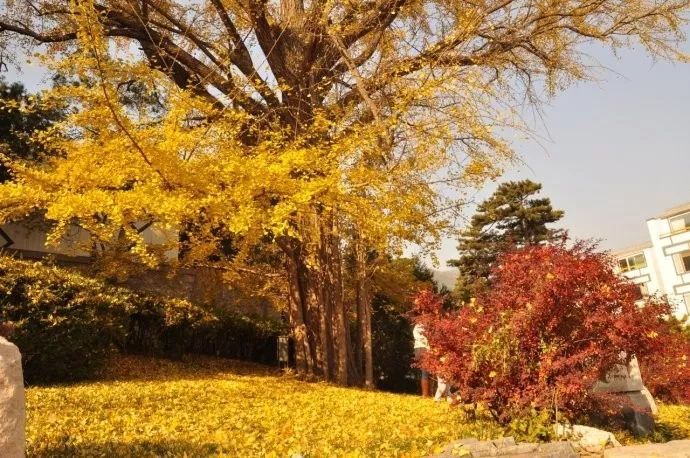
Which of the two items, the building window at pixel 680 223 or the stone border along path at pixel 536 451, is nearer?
the stone border along path at pixel 536 451

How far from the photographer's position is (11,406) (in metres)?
2.79

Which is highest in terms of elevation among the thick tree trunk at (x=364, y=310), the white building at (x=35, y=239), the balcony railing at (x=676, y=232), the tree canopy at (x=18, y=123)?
the balcony railing at (x=676, y=232)

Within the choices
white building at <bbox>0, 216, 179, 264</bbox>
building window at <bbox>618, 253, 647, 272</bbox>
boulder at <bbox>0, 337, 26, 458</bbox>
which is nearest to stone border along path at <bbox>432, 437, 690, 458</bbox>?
boulder at <bbox>0, 337, 26, 458</bbox>

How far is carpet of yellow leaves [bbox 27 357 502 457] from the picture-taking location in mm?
4301

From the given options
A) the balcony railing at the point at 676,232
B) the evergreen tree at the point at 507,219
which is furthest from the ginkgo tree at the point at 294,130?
the balcony railing at the point at 676,232

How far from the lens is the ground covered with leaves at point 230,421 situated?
431cm

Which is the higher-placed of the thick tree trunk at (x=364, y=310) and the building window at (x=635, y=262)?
the building window at (x=635, y=262)

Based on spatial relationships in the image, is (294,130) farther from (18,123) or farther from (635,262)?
(635,262)

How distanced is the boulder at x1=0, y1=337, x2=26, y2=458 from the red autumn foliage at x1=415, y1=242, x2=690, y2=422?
3.86 m

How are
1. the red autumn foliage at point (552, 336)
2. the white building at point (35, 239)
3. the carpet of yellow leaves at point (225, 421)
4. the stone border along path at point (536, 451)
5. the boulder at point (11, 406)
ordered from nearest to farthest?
the boulder at point (11, 406) → the stone border along path at point (536, 451) → the carpet of yellow leaves at point (225, 421) → the red autumn foliage at point (552, 336) → the white building at point (35, 239)

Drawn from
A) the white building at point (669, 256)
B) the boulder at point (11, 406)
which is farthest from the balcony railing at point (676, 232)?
the boulder at point (11, 406)

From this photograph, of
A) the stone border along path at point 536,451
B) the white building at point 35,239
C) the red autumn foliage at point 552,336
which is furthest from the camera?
the white building at point 35,239

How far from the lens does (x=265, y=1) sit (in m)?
9.80

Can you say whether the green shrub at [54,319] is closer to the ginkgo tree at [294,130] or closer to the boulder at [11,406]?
the ginkgo tree at [294,130]
